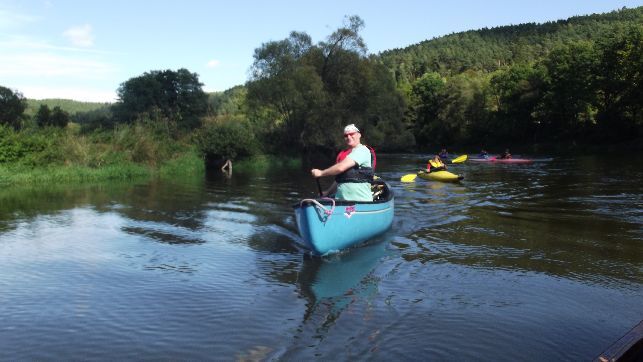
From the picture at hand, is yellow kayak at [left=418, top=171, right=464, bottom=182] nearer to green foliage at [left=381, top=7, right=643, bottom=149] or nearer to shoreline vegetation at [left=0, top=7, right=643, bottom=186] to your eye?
shoreline vegetation at [left=0, top=7, right=643, bottom=186]

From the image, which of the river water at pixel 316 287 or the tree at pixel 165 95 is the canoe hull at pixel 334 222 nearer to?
the river water at pixel 316 287

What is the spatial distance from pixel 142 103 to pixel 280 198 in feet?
109

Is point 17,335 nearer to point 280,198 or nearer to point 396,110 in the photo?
point 280,198

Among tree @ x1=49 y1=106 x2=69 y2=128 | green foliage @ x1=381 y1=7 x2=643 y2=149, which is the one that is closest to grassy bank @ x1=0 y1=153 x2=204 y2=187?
tree @ x1=49 y1=106 x2=69 y2=128

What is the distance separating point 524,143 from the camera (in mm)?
59812

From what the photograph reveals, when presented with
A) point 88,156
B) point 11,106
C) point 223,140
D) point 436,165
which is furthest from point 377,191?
point 11,106

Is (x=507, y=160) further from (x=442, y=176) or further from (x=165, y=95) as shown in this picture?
(x=165, y=95)

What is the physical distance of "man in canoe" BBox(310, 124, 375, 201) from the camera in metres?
7.70

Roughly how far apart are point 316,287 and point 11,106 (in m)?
45.8

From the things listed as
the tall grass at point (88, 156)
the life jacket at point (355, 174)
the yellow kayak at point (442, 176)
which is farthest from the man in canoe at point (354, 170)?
the tall grass at point (88, 156)

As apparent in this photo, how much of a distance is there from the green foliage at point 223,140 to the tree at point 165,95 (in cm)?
1225

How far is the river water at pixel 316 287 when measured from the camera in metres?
4.42

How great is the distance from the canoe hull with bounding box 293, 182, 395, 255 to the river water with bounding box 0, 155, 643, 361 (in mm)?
266

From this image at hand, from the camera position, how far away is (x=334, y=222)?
7395 mm
